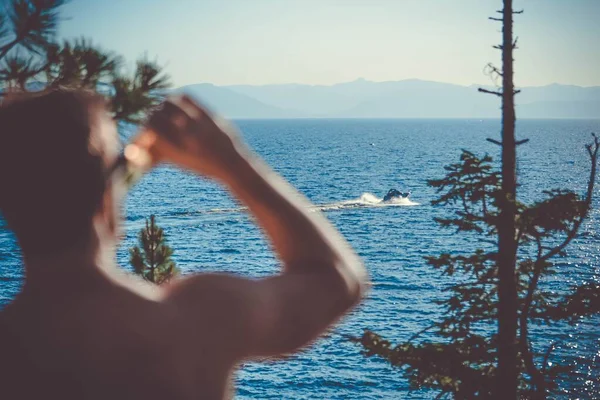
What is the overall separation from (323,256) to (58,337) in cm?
72

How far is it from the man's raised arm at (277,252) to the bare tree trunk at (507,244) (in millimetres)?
12126

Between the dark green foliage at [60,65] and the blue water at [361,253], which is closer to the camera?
the dark green foliage at [60,65]

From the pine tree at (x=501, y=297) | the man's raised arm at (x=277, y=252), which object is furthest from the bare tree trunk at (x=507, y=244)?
the man's raised arm at (x=277, y=252)

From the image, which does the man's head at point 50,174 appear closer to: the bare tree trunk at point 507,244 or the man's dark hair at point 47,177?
the man's dark hair at point 47,177

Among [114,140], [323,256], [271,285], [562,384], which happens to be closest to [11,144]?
[114,140]

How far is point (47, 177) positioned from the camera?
5.02ft

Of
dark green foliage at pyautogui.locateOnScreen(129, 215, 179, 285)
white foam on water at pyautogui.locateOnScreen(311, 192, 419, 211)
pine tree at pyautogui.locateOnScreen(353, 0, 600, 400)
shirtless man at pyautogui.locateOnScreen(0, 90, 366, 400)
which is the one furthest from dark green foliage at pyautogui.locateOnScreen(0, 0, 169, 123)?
white foam on water at pyautogui.locateOnScreen(311, 192, 419, 211)

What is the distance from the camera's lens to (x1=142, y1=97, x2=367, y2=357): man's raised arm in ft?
5.04

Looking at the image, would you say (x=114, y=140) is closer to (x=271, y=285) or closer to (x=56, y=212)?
(x=56, y=212)

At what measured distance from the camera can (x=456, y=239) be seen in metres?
60.2

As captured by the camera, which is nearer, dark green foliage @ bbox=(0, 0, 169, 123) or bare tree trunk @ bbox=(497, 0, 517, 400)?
dark green foliage @ bbox=(0, 0, 169, 123)

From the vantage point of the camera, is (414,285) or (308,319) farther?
(414,285)

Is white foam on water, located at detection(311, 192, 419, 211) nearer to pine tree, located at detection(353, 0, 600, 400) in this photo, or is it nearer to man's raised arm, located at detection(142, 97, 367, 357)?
pine tree, located at detection(353, 0, 600, 400)

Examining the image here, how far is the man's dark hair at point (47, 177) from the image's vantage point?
153 centimetres
